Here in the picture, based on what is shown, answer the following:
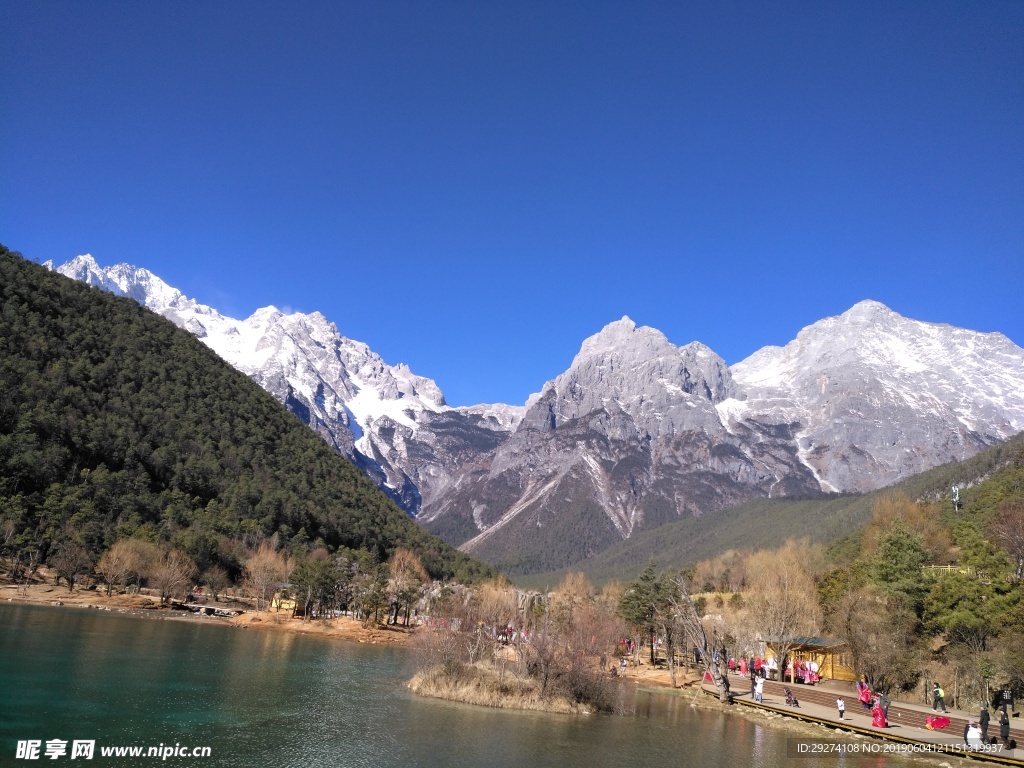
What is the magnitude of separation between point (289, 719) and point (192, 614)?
56796 mm

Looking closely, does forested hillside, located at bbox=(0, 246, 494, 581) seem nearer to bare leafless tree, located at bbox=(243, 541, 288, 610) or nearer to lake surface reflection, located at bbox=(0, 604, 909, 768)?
bare leafless tree, located at bbox=(243, 541, 288, 610)

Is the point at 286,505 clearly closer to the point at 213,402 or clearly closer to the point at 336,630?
→ the point at 213,402

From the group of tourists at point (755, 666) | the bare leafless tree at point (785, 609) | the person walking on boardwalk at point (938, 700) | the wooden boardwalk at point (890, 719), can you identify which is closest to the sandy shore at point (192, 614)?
the group of tourists at point (755, 666)

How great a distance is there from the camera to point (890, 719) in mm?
38438

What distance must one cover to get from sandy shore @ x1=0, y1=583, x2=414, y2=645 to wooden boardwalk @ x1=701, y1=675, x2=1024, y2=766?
1343 inches

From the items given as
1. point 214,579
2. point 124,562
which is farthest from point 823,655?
point 214,579

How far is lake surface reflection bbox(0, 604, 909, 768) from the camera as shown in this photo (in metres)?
23.5

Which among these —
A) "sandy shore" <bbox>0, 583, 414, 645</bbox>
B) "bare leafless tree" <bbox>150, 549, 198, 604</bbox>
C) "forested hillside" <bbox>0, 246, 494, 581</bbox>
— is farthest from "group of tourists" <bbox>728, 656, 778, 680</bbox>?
"forested hillside" <bbox>0, 246, 494, 581</bbox>

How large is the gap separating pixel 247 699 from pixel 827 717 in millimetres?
31120

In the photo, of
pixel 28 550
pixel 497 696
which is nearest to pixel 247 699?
pixel 497 696

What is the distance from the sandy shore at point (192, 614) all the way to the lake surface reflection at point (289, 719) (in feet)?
81.3

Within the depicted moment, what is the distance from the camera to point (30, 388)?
3809 inches

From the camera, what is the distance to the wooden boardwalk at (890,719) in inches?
1198

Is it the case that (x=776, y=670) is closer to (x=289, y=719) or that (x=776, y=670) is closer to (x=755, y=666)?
(x=755, y=666)
